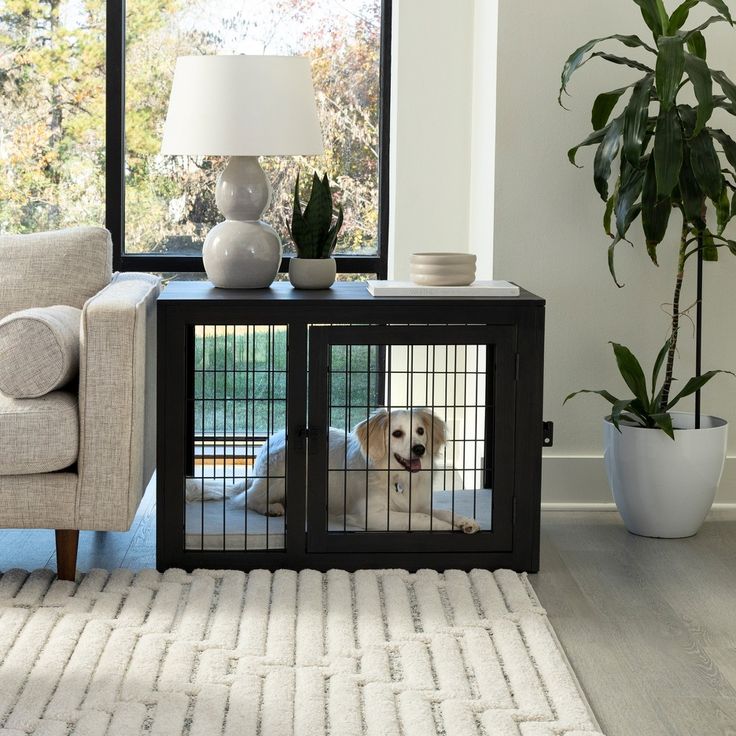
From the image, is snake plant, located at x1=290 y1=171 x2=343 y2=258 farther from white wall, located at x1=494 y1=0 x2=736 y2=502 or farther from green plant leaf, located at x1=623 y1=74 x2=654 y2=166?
green plant leaf, located at x1=623 y1=74 x2=654 y2=166

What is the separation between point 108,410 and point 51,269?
0.71 meters

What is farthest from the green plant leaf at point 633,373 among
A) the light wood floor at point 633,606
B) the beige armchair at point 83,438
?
the beige armchair at point 83,438

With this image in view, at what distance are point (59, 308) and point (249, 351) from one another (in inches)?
20.7

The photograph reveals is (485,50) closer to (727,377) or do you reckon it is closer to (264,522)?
(727,377)

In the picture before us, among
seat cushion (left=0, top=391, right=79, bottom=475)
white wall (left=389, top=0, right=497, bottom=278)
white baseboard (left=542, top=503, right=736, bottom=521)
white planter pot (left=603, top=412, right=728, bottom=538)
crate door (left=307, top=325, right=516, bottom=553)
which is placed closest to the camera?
seat cushion (left=0, top=391, right=79, bottom=475)

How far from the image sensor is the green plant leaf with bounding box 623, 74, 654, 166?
2789 millimetres

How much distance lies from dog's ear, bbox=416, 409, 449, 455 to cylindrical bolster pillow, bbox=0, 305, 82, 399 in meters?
0.87

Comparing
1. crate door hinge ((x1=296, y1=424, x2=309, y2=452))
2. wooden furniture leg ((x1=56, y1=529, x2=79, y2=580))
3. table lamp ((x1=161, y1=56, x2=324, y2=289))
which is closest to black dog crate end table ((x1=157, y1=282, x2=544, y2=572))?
crate door hinge ((x1=296, y1=424, x2=309, y2=452))

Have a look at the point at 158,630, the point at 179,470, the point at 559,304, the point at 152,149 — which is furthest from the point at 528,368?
the point at 152,149

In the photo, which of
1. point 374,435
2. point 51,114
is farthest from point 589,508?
point 51,114

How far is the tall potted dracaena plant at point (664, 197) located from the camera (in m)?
2.79

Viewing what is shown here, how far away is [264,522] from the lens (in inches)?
109

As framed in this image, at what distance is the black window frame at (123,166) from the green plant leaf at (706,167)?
1302 mm

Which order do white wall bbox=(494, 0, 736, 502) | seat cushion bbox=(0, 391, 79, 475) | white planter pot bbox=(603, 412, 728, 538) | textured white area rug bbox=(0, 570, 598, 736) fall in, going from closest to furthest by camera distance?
textured white area rug bbox=(0, 570, 598, 736)
seat cushion bbox=(0, 391, 79, 475)
white planter pot bbox=(603, 412, 728, 538)
white wall bbox=(494, 0, 736, 502)
